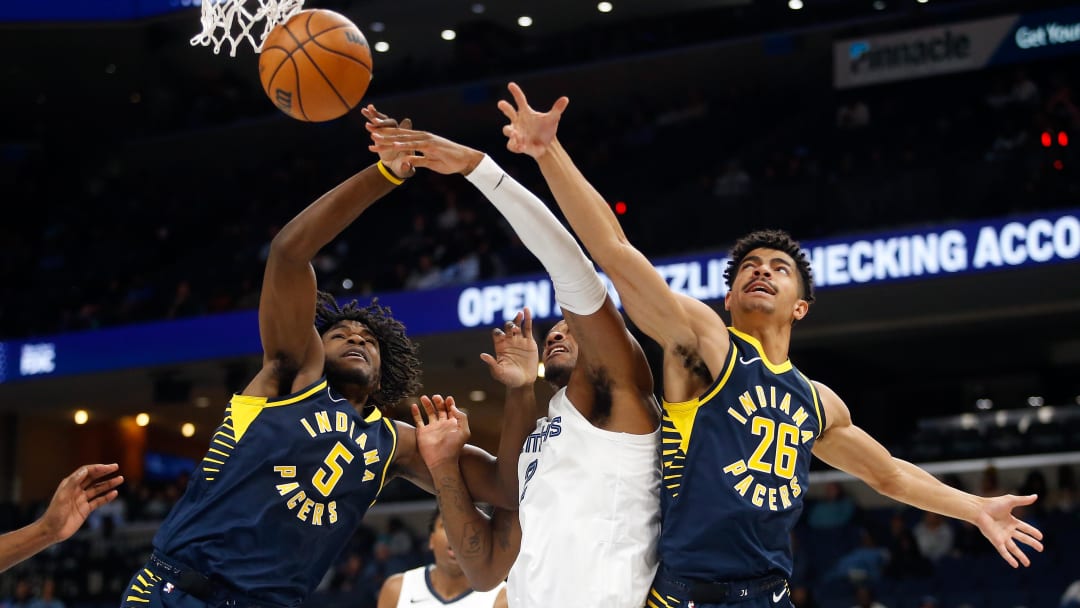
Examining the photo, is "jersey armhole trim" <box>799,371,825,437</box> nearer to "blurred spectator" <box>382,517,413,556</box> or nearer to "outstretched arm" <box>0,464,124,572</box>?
"outstretched arm" <box>0,464,124,572</box>

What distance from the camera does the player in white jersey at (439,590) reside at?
23.3ft

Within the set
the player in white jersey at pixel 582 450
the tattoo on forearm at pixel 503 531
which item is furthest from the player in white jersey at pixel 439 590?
the player in white jersey at pixel 582 450

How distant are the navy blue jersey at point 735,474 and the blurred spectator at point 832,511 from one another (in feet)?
30.5

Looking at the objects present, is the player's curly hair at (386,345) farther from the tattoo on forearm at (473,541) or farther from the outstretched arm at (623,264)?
the outstretched arm at (623,264)

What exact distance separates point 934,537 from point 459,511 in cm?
861

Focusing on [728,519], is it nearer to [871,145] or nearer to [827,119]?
[871,145]

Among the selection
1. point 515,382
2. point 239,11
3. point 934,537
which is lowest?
point 934,537

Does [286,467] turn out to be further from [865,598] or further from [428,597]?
[865,598]

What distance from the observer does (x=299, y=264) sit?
508 centimetres

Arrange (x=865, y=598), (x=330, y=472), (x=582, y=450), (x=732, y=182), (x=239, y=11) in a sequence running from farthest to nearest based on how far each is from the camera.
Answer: (x=732, y=182) → (x=865, y=598) → (x=239, y=11) → (x=330, y=472) → (x=582, y=450)

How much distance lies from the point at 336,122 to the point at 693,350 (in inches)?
802

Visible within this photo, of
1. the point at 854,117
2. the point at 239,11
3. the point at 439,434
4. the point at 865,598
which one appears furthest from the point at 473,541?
the point at 854,117

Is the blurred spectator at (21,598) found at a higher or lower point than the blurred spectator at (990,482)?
lower

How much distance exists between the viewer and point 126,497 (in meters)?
20.8
